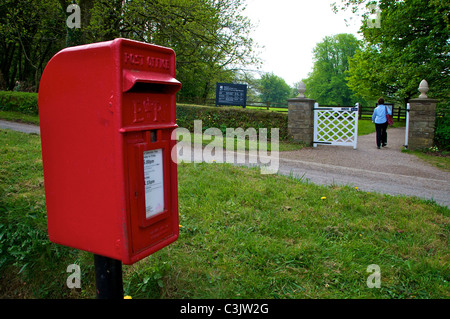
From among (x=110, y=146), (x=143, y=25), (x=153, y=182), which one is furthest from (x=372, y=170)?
(x=143, y=25)

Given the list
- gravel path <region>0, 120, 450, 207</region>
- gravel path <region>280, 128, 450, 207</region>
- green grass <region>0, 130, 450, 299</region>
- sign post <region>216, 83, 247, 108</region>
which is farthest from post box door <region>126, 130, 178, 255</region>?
sign post <region>216, 83, 247, 108</region>

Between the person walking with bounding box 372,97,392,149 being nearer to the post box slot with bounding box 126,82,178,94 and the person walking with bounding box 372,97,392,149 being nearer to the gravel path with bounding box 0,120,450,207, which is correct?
the gravel path with bounding box 0,120,450,207

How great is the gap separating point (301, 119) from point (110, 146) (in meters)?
10.7

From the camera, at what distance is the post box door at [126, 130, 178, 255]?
1729mm

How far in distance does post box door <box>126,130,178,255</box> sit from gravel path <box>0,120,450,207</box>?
13.2ft

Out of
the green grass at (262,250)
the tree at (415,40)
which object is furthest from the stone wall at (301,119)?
the tree at (415,40)

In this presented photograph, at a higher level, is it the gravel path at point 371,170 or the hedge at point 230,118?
the hedge at point 230,118

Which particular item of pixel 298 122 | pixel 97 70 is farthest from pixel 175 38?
pixel 97 70

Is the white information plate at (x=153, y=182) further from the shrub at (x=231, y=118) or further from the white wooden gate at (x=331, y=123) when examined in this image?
the shrub at (x=231, y=118)

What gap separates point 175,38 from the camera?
12.9m

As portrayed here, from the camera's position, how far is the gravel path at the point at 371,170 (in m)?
5.88

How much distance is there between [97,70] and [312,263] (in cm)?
216

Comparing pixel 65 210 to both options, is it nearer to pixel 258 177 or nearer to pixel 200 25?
pixel 258 177
